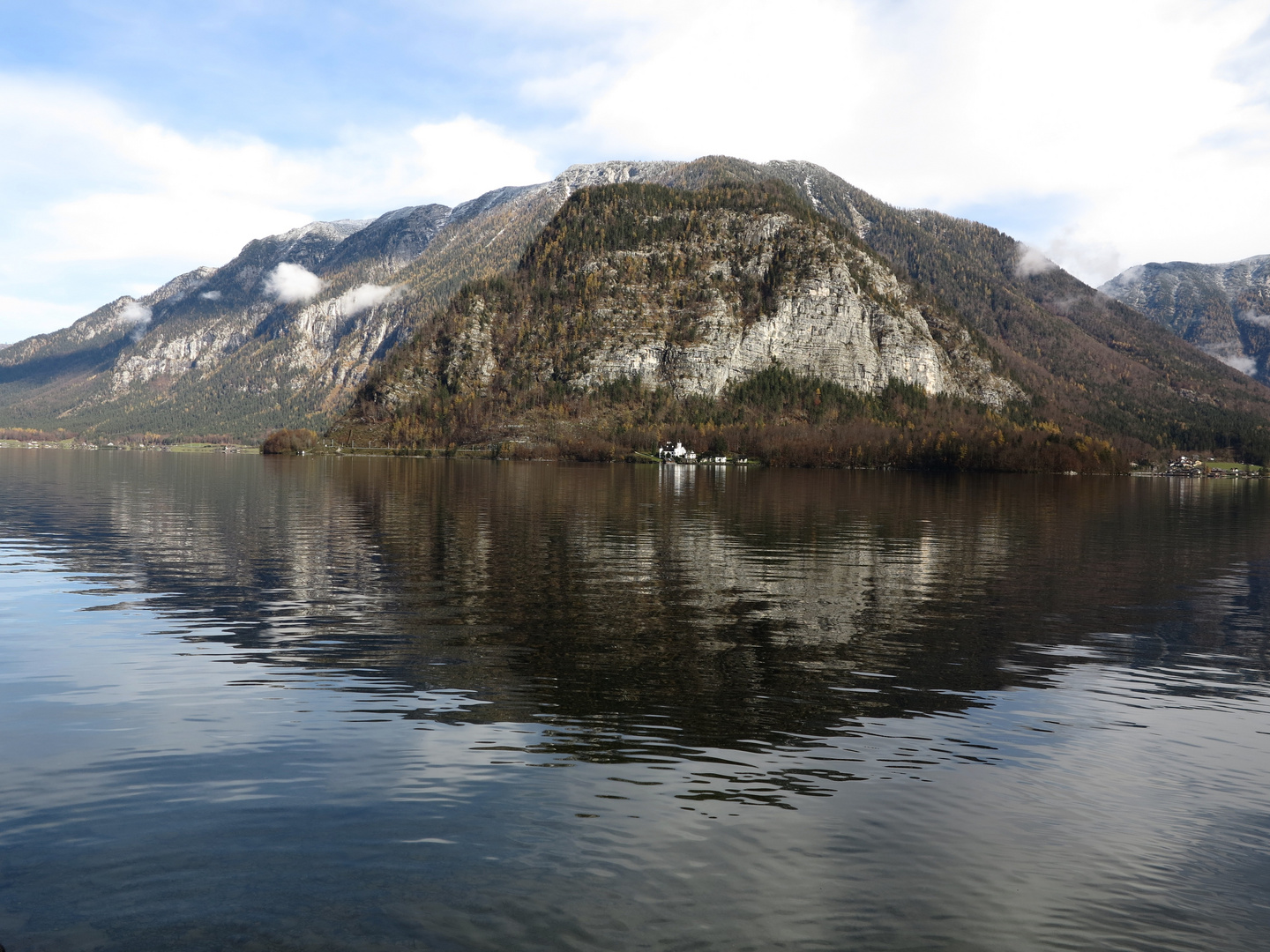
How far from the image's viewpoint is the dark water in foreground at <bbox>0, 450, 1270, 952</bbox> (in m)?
12.9

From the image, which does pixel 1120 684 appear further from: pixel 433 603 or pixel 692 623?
pixel 433 603

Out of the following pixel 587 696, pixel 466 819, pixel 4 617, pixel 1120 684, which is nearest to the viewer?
pixel 466 819

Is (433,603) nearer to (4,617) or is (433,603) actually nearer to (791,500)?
(4,617)

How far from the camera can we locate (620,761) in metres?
19.1

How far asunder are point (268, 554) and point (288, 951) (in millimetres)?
45788

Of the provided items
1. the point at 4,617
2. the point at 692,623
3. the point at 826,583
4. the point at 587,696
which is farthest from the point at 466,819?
the point at 826,583

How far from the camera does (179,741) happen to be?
20.0 meters

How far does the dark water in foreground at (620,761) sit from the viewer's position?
12906 mm

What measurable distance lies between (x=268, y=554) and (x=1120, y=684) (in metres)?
48.0

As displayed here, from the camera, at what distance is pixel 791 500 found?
121 metres

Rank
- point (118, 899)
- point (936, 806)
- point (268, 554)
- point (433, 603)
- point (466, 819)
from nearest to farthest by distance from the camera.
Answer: point (118, 899), point (466, 819), point (936, 806), point (433, 603), point (268, 554)

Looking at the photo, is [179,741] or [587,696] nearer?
[179,741]

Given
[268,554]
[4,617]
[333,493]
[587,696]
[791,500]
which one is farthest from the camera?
[791,500]

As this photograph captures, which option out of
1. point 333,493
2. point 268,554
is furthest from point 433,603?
point 333,493
